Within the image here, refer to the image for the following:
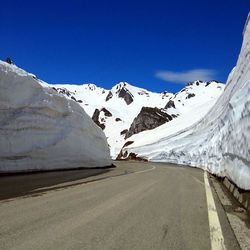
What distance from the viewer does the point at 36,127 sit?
74.6 feet

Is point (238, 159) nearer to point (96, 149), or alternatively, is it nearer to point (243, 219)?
point (243, 219)

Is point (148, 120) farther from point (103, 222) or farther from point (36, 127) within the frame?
point (103, 222)

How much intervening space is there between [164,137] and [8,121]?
57781mm

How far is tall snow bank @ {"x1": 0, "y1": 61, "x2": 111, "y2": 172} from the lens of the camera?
20.5 meters

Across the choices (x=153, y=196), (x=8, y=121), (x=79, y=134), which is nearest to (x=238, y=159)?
(x=153, y=196)

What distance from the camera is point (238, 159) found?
1383cm

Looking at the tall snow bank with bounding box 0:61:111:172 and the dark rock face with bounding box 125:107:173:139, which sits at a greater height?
the dark rock face with bounding box 125:107:173:139

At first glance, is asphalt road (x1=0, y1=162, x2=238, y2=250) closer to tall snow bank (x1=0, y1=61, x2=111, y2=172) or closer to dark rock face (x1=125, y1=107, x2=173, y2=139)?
tall snow bank (x1=0, y1=61, x2=111, y2=172)

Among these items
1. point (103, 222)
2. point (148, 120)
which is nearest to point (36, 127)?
point (103, 222)

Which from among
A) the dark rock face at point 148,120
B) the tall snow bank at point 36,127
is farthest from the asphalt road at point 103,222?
the dark rock face at point 148,120

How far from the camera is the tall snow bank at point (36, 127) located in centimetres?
2045

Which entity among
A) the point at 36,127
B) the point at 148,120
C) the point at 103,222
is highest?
the point at 148,120

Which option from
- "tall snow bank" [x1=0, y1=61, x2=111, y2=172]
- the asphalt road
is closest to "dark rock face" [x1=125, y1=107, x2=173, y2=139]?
"tall snow bank" [x1=0, y1=61, x2=111, y2=172]

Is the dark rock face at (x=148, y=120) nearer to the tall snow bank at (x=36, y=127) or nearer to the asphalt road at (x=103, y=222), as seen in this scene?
the tall snow bank at (x=36, y=127)
